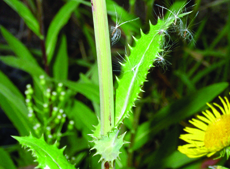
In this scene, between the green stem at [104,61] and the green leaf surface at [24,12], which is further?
the green leaf surface at [24,12]

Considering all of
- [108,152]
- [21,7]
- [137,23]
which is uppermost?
[21,7]

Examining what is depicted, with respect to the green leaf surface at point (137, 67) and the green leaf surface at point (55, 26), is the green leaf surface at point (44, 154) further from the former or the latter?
the green leaf surface at point (55, 26)

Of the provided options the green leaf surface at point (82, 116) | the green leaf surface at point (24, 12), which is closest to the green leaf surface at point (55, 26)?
the green leaf surface at point (24, 12)

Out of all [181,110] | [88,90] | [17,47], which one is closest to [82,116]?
[88,90]

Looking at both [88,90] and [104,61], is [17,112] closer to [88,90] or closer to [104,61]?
[88,90]

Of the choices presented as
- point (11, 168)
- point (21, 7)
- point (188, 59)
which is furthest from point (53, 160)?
point (188, 59)

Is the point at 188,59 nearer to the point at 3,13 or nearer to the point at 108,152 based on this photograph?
the point at 108,152
